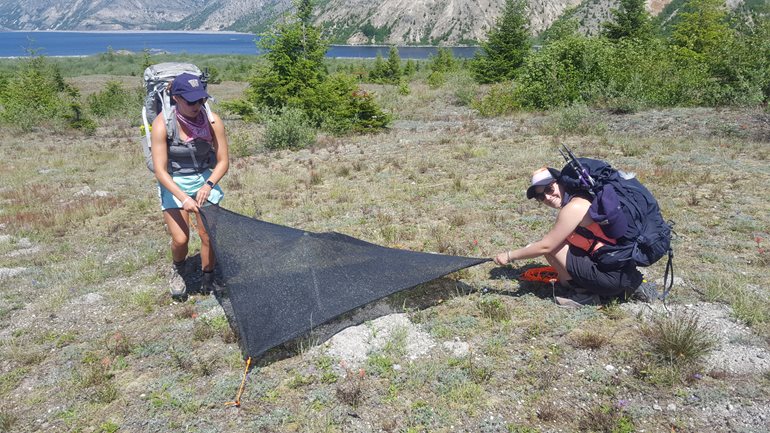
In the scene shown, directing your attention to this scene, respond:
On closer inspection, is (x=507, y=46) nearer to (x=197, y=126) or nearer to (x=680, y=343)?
(x=197, y=126)

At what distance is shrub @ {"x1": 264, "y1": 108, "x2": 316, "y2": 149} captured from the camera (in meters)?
14.7

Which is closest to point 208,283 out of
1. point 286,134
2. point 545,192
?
point 545,192

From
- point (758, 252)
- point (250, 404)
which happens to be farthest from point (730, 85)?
point (250, 404)

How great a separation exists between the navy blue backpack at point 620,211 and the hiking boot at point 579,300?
0.53 metres

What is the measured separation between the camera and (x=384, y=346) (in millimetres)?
4004

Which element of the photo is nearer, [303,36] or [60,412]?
[60,412]

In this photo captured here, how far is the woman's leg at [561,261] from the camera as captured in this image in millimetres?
4301

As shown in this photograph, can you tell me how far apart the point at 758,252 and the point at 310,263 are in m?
5.00

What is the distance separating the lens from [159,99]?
4.44 m

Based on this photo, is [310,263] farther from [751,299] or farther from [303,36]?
[303,36]

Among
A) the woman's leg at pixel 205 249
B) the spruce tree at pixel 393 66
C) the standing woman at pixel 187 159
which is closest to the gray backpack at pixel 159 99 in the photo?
the standing woman at pixel 187 159

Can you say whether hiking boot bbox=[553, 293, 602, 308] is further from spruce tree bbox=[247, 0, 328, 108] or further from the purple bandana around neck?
spruce tree bbox=[247, 0, 328, 108]

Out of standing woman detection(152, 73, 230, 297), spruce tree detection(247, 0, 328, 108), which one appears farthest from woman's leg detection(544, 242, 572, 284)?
spruce tree detection(247, 0, 328, 108)

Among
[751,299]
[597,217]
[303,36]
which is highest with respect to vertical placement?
[303,36]
